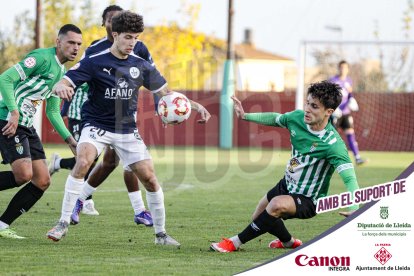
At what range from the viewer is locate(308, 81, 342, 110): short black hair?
737 cm

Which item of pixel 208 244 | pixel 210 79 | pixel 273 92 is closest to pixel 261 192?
pixel 208 244

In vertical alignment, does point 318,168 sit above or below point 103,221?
above

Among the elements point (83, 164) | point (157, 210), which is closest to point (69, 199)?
point (83, 164)

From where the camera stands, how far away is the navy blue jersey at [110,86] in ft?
25.2

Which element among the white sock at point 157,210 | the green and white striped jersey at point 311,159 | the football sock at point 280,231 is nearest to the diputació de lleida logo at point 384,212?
the green and white striped jersey at point 311,159

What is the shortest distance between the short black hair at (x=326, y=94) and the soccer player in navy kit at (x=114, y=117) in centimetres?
101

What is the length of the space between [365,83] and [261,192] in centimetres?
2235

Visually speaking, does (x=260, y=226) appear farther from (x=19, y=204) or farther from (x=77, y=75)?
(x=19, y=204)

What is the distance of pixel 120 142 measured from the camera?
782cm

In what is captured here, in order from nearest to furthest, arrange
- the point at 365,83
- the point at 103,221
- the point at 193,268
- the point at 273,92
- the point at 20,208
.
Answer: the point at 193,268 → the point at 20,208 → the point at 103,221 → the point at 273,92 → the point at 365,83

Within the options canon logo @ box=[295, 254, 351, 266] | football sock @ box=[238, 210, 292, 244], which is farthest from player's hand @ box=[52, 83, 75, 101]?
canon logo @ box=[295, 254, 351, 266]

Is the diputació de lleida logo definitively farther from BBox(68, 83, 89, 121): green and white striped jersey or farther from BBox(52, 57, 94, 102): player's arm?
BBox(68, 83, 89, 121): green and white striped jersey

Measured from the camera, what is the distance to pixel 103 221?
945 cm

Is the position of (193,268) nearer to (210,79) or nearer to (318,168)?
(318,168)
